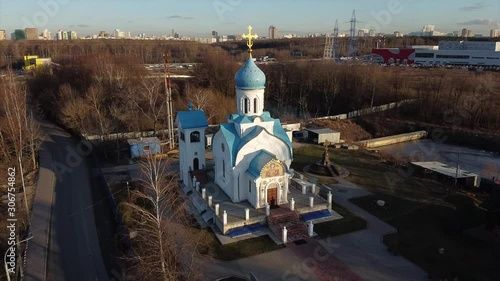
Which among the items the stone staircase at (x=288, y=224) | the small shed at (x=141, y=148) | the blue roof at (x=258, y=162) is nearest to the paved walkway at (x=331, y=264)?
the stone staircase at (x=288, y=224)

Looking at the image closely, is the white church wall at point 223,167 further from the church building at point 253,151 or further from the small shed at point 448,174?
the small shed at point 448,174

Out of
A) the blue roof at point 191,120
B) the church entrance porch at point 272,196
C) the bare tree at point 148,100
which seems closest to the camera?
the church entrance porch at point 272,196

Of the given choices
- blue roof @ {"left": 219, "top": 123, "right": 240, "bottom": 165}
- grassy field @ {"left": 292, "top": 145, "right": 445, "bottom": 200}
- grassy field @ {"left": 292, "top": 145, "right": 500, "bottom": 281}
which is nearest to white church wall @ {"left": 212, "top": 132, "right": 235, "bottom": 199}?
blue roof @ {"left": 219, "top": 123, "right": 240, "bottom": 165}

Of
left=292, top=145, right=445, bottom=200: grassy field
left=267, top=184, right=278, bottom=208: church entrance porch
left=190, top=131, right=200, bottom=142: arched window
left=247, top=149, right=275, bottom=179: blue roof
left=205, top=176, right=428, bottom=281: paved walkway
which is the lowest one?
left=205, top=176, right=428, bottom=281: paved walkway

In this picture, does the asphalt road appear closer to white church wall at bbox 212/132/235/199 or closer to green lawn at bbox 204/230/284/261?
green lawn at bbox 204/230/284/261

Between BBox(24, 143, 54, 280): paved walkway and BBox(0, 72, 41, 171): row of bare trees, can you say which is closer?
BBox(24, 143, 54, 280): paved walkway

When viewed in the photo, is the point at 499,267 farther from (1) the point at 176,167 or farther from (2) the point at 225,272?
(1) the point at 176,167
